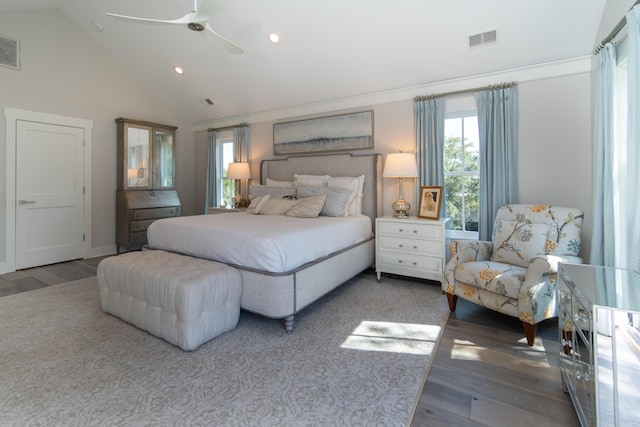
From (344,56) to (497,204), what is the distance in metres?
2.52

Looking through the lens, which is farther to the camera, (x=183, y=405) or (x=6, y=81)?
(x=6, y=81)

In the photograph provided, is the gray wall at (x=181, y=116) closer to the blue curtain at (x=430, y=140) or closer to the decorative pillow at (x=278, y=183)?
the blue curtain at (x=430, y=140)

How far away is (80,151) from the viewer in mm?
4766

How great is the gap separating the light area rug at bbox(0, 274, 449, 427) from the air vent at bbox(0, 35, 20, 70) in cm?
326

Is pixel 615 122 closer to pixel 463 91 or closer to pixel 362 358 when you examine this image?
pixel 463 91

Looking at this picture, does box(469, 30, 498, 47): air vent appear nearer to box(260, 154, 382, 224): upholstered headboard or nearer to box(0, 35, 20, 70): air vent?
box(260, 154, 382, 224): upholstered headboard

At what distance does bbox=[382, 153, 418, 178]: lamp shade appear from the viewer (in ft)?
12.0

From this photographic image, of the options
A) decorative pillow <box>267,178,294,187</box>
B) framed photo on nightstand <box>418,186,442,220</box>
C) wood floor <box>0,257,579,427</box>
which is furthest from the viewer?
decorative pillow <box>267,178,294,187</box>

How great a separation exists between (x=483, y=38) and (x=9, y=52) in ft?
19.2

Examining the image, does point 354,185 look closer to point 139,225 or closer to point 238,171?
point 238,171

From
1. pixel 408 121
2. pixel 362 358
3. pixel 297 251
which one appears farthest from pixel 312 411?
pixel 408 121

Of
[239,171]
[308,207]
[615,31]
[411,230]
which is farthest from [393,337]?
[239,171]

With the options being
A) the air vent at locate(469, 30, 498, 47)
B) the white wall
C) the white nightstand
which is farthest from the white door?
the air vent at locate(469, 30, 498, 47)

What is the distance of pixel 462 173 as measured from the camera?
3.77 metres
